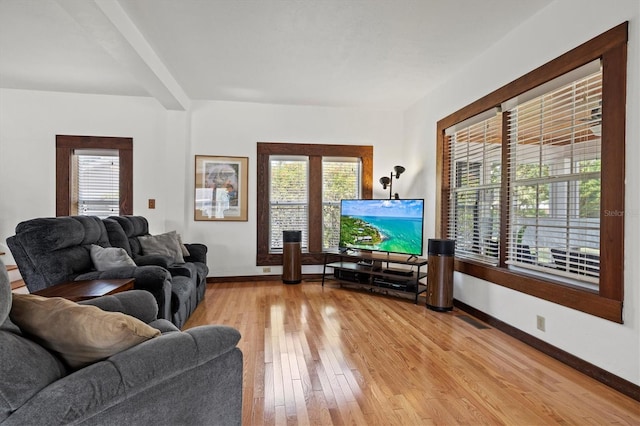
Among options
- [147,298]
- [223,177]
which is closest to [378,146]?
[223,177]

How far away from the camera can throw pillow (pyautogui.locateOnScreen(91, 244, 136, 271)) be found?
2.73 m

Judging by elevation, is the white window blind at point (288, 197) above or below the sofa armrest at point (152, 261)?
above

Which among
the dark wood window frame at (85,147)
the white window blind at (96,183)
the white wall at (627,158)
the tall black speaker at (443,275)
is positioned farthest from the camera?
the white window blind at (96,183)

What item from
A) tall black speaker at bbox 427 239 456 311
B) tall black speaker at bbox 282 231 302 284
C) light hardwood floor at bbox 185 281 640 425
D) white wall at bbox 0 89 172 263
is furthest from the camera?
tall black speaker at bbox 282 231 302 284

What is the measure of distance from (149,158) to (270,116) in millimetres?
1911

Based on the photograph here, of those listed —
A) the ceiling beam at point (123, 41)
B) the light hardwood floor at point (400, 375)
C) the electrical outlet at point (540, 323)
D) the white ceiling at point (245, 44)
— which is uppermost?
the white ceiling at point (245, 44)

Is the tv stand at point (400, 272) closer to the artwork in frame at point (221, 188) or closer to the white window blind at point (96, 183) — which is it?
the artwork in frame at point (221, 188)

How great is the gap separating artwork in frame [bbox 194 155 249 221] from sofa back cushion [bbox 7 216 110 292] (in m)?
2.55

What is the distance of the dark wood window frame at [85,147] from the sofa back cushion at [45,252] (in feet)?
8.31

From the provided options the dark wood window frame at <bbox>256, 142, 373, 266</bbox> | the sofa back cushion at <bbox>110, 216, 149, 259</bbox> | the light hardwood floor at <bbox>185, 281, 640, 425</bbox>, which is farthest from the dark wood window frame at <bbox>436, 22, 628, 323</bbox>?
the sofa back cushion at <bbox>110, 216, 149, 259</bbox>

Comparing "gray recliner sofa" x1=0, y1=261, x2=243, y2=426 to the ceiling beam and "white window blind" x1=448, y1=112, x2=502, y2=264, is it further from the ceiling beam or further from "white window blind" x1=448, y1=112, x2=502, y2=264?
"white window blind" x1=448, y1=112, x2=502, y2=264

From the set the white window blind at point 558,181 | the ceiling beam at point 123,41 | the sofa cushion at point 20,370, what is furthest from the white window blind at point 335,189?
the sofa cushion at point 20,370

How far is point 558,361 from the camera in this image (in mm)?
2557

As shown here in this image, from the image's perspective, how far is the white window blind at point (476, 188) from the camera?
351cm
